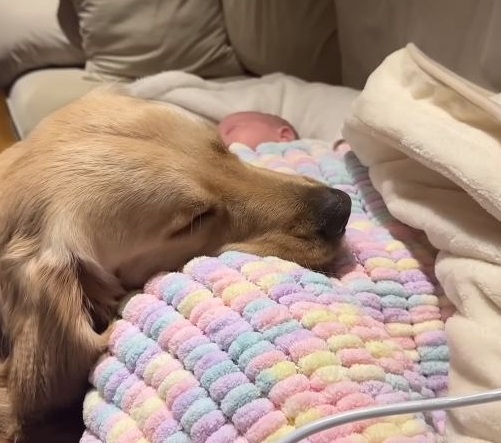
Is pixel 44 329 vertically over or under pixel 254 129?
over

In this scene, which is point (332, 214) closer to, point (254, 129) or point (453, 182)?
point (453, 182)

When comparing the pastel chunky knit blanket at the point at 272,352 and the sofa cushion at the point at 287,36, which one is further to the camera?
the sofa cushion at the point at 287,36

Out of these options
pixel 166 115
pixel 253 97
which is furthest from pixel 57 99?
pixel 166 115

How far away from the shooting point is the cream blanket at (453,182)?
0.84m

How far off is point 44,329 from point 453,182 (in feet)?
1.89

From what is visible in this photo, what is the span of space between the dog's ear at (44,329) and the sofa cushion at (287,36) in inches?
55.1

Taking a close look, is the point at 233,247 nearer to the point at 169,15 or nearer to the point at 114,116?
the point at 114,116

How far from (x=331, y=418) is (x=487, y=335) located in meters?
0.24

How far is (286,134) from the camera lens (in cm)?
171

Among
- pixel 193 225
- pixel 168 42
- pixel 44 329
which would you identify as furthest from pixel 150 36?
pixel 44 329

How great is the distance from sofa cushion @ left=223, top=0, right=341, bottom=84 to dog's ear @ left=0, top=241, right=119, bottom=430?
1.40 meters

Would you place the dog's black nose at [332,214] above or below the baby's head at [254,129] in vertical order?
above

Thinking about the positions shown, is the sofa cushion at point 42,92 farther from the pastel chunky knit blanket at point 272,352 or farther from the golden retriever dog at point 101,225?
the pastel chunky knit blanket at point 272,352

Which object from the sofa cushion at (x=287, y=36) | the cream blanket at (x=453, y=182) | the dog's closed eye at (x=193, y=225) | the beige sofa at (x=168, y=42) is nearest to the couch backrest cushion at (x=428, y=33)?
the beige sofa at (x=168, y=42)
